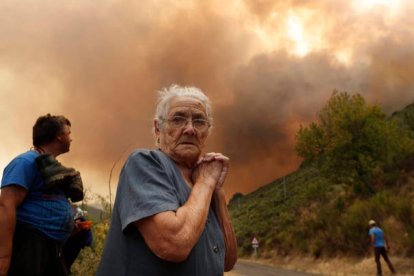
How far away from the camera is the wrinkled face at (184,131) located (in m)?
2.21

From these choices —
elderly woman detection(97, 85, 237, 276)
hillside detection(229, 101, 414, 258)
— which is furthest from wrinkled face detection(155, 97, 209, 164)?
hillside detection(229, 101, 414, 258)

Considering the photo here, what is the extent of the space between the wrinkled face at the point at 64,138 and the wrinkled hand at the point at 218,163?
135cm

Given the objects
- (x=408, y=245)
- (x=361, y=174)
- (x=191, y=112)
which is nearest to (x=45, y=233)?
(x=191, y=112)

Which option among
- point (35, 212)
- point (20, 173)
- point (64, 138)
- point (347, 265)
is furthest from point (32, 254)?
point (347, 265)

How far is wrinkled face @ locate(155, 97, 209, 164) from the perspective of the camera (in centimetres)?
221

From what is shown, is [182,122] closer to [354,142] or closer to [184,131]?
[184,131]

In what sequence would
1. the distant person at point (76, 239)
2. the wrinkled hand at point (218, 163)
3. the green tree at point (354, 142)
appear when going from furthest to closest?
the green tree at point (354, 142), the distant person at point (76, 239), the wrinkled hand at point (218, 163)

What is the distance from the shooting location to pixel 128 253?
185 centimetres

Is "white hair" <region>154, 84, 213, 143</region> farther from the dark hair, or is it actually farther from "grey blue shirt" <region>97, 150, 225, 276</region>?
the dark hair

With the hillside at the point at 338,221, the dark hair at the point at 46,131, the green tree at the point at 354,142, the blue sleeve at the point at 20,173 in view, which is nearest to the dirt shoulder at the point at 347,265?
the hillside at the point at 338,221

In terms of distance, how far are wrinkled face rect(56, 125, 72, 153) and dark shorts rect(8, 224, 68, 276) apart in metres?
0.60

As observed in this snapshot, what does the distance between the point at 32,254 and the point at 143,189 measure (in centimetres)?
129

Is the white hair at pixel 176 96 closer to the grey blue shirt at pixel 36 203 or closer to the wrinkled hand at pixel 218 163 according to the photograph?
the wrinkled hand at pixel 218 163

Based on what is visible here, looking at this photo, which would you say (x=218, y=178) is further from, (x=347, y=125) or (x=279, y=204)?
(x=279, y=204)
